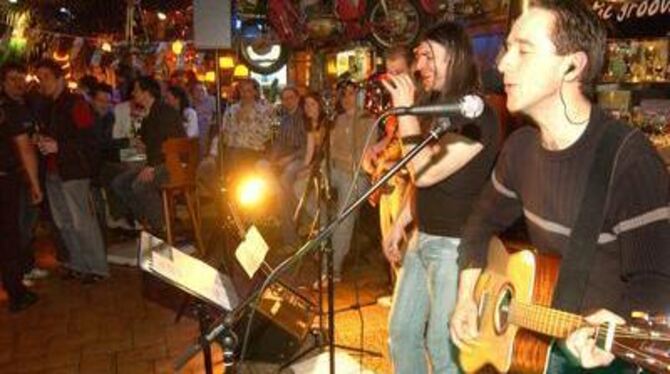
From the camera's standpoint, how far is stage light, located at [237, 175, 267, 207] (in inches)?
243

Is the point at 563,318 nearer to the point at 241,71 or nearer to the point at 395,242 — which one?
the point at 395,242

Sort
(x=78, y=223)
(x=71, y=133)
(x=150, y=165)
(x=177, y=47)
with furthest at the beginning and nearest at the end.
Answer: (x=177, y=47) → (x=150, y=165) → (x=78, y=223) → (x=71, y=133)

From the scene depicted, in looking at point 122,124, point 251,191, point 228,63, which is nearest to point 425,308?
point 251,191

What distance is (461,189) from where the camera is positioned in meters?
2.73

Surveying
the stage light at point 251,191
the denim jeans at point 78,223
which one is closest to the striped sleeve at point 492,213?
the stage light at point 251,191

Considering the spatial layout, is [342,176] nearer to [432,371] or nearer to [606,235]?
[432,371]

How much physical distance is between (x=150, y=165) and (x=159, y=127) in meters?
0.53

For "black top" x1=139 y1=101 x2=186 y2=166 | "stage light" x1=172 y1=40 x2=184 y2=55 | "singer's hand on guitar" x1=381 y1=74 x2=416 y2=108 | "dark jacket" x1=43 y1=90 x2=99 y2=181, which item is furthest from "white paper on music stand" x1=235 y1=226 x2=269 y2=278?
"stage light" x1=172 y1=40 x2=184 y2=55

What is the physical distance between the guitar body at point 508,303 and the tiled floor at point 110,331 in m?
1.79

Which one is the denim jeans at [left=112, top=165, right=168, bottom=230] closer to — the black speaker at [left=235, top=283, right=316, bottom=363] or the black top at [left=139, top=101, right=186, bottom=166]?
the black top at [left=139, top=101, right=186, bottom=166]

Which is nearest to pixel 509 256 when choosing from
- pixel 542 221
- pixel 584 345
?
pixel 542 221

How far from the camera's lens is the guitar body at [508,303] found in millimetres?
2145

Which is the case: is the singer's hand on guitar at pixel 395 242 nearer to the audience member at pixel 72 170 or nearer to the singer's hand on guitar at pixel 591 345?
the singer's hand on guitar at pixel 591 345

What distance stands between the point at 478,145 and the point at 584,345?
1.13 m
